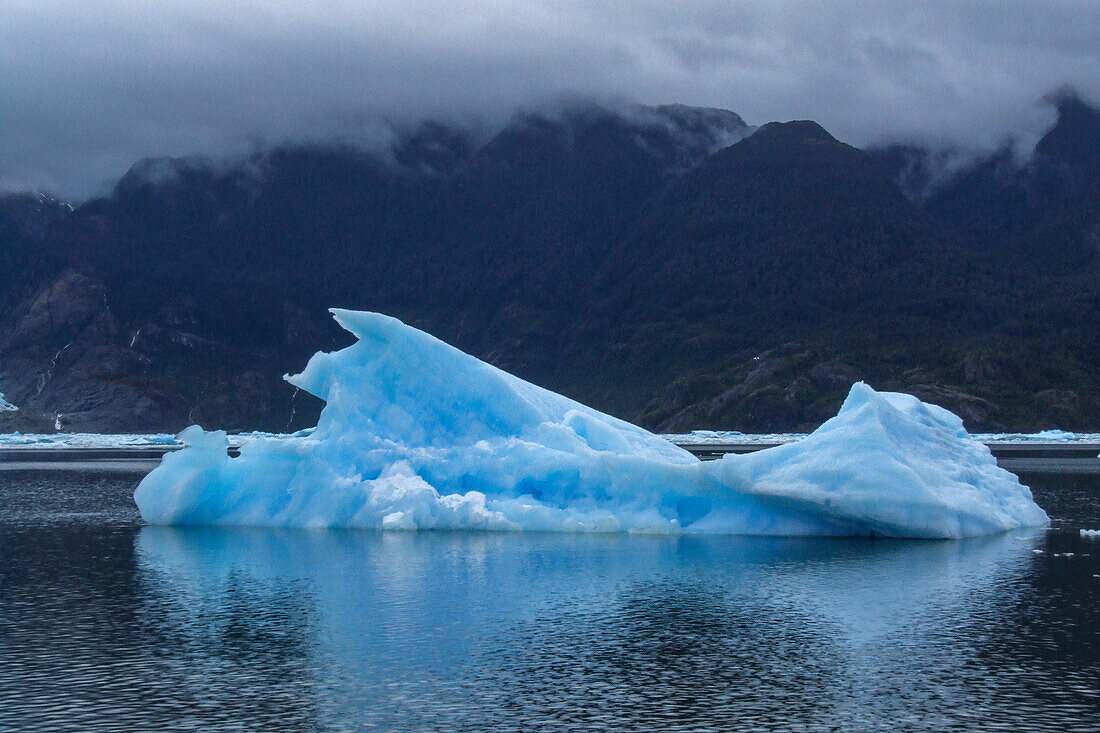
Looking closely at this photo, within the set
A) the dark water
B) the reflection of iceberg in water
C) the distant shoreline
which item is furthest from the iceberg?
the distant shoreline

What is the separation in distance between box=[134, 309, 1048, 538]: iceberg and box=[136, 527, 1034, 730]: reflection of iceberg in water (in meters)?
1.26

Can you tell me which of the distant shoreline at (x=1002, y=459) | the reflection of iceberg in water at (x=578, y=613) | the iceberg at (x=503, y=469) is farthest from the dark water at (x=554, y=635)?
the distant shoreline at (x=1002, y=459)

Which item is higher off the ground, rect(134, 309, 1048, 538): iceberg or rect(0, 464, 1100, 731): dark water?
rect(134, 309, 1048, 538): iceberg

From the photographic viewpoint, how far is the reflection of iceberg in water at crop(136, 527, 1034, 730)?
69.8 feet

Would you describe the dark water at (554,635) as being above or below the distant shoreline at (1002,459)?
below

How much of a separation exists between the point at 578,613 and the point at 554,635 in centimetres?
235

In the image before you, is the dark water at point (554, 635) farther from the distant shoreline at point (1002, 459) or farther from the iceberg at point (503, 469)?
the distant shoreline at point (1002, 459)

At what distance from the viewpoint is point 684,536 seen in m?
41.6

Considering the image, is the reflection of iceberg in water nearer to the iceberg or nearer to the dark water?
the dark water

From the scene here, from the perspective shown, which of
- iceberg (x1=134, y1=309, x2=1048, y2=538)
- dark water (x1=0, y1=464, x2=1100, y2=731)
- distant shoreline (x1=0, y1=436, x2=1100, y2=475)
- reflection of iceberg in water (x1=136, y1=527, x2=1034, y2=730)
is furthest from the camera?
distant shoreline (x1=0, y1=436, x2=1100, y2=475)

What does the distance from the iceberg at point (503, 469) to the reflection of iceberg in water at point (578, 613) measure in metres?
1.26

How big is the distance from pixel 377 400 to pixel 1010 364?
5400 inches

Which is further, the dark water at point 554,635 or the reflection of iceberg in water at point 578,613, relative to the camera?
the reflection of iceberg in water at point 578,613

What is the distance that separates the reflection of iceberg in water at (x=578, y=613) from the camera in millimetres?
21266
